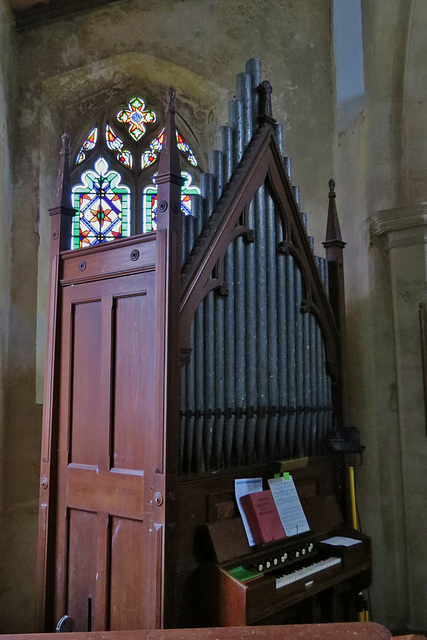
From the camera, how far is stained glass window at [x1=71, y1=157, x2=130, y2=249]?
616 centimetres

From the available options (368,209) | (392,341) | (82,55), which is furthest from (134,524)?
(82,55)

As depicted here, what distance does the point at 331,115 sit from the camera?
18.9 feet

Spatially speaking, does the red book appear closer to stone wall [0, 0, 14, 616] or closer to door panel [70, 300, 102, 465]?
door panel [70, 300, 102, 465]

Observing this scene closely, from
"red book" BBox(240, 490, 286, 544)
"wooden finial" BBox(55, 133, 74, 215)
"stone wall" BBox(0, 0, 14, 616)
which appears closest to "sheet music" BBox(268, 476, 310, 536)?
"red book" BBox(240, 490, 286, 544)

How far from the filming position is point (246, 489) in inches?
139

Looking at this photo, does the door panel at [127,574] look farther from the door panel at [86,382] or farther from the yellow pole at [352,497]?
the yellow pole at [352,497]

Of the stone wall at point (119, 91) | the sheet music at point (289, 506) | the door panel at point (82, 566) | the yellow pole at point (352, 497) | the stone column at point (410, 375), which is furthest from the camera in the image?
the stone wall at point (119, 91)

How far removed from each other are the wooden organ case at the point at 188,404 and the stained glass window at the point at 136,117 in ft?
8.47

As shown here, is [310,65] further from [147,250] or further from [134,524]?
[134,524]

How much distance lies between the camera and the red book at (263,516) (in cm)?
346

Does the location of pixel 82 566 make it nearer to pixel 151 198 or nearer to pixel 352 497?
pixel 352 497

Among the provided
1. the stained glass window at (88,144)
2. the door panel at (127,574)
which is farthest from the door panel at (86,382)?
the stained glass window at (88,144)

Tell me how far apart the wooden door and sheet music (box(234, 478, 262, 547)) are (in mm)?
624

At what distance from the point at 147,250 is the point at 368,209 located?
2.51 meters
